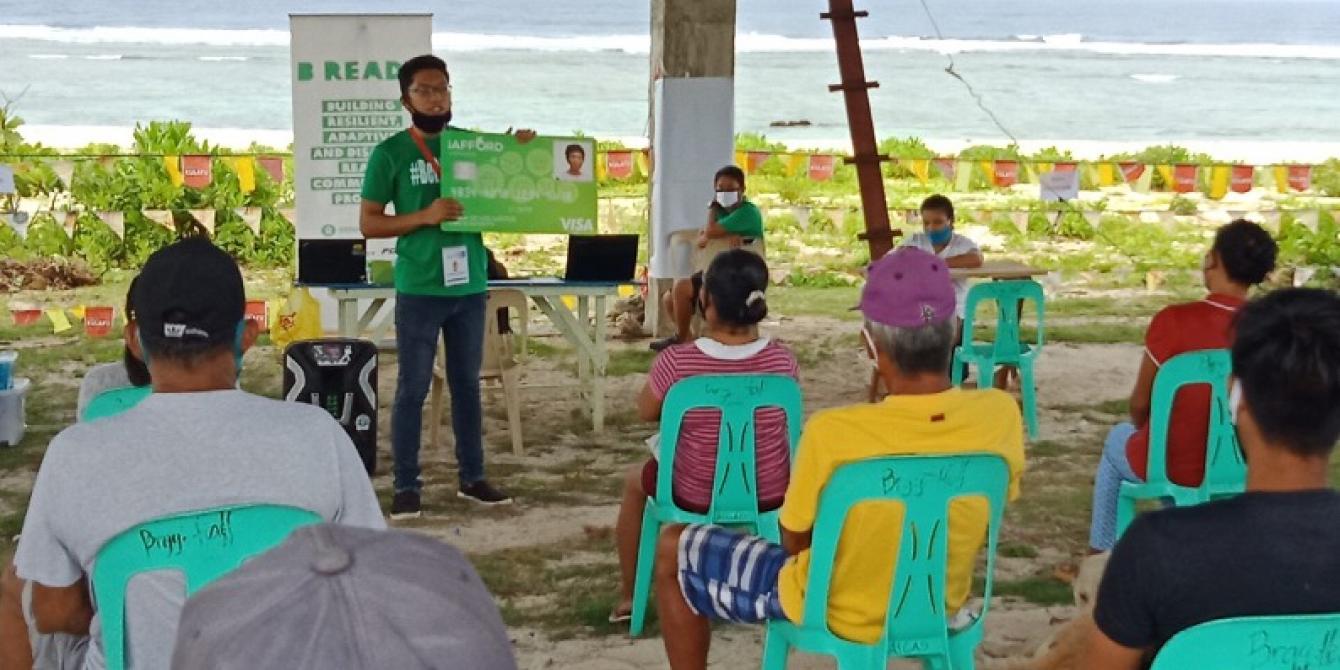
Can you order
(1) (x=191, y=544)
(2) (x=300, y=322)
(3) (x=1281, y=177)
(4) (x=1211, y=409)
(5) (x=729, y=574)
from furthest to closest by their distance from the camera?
(3) (x=1281, y=177) → (2) (x=300, y=322) → (4) (x=1211, y=409) → (5) (x=729, y=574) → (1) (x=191, y=544)

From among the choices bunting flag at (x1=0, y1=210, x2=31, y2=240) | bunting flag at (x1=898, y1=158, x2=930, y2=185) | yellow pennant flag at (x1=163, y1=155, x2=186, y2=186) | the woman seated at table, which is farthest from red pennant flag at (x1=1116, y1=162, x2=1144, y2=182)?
the woman seated at table

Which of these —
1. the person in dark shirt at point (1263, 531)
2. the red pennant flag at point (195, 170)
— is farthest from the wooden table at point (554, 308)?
the red pennant flag at point (195, 170)

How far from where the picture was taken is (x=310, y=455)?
2814 millimetres

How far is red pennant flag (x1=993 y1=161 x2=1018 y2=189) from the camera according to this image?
16.2 meters

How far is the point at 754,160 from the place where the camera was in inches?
720

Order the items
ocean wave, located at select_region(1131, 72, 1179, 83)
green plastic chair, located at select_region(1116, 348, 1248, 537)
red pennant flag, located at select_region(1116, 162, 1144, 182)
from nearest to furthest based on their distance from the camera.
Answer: green plastic chair, located at select_region(1116, 348, 1248, 537), red pennant flag, located at select_region(1116, 162, 1144, 182), ocean wave, located at select_region(1131, 72, 1179, 83)

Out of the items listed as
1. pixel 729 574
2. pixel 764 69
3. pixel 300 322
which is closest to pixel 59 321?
pixel 300 322

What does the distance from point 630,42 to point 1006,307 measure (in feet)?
190

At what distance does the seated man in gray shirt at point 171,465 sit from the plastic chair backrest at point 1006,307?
5810mm

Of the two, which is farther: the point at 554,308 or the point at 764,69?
the point at 764,69

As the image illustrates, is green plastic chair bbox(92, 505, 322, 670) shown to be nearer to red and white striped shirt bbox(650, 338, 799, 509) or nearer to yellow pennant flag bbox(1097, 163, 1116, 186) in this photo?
red and white striped shirt bbox(650, 338, 799, 509)

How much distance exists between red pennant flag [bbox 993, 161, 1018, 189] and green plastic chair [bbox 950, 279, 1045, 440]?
7579mm

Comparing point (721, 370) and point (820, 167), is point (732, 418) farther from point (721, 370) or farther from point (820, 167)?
point (820, 167)

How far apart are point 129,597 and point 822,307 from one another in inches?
375
